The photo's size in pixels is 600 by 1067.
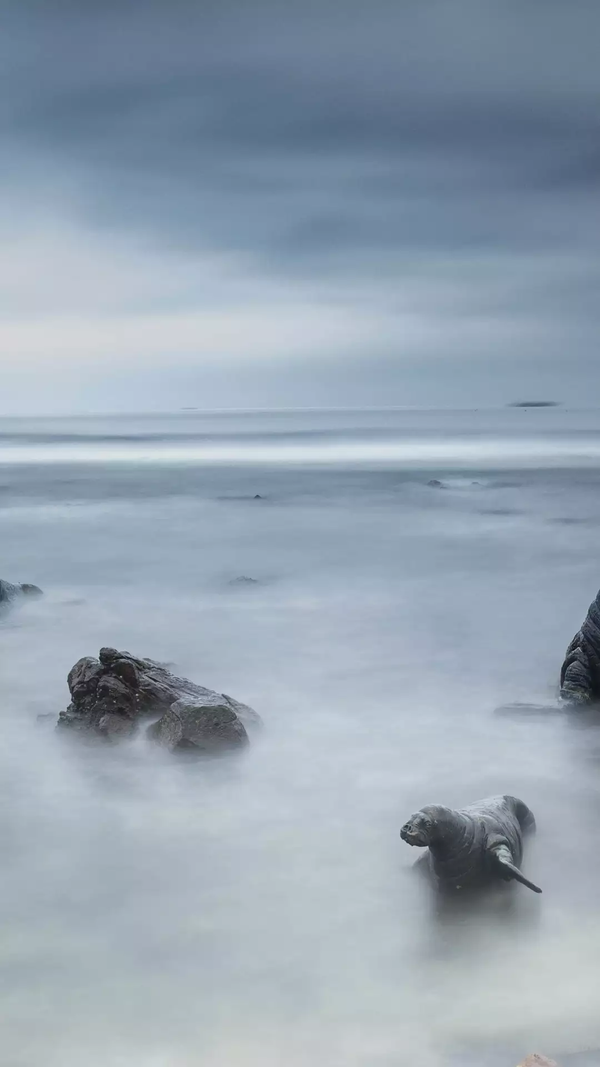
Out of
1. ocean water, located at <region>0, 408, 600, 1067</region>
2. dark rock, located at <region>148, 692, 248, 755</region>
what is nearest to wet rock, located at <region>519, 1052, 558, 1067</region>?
ocean water, located at <region>0, 408, 600, 1067</region>

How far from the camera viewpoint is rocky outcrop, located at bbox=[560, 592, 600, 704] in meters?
9.42

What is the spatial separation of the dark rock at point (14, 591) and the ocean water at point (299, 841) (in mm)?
218

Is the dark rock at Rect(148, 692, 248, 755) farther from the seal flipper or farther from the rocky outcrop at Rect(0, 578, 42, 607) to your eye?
the rocky outcrop at Rect(0, 578, 42, 607)

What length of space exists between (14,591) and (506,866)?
434 inches

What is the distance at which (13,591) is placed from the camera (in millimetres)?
15023

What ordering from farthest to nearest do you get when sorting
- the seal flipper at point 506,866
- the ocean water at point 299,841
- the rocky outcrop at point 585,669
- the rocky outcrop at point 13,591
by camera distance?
the rocky outcrop at point 13,591 < the rocky outcrop at point 585,669 < the seal flipper at point 506,866 < the ocean water at point 299,841

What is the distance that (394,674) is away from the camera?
10.9 meters

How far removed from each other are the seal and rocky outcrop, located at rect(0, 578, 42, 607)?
Result: 9695mm

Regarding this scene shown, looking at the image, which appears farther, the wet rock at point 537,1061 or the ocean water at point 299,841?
the ocean water at point 299,841

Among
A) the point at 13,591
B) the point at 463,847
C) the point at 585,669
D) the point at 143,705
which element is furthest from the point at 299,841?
the point at 13,591

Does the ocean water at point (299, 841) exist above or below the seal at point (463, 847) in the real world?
below

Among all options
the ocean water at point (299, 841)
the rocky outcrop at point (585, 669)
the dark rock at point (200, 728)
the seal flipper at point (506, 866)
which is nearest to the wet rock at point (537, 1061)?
the ocean water at point (299, 841)

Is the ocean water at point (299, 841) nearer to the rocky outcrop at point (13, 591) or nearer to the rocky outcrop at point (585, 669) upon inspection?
the rocky outcrop at point (13, 591)

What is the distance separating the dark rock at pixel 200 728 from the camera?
7965mm
